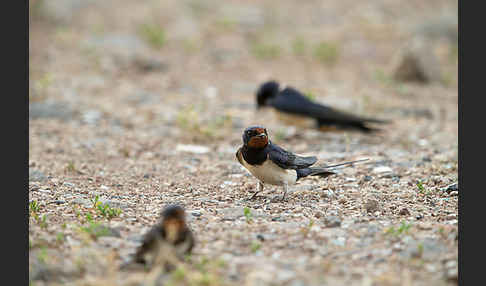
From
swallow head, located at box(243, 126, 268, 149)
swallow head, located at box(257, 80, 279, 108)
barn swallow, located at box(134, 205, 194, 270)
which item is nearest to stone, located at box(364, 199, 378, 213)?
swallow head, located at box(243, 126, 268, 149)

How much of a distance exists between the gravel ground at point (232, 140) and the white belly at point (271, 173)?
7.0 inches

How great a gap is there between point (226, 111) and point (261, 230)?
4.89m

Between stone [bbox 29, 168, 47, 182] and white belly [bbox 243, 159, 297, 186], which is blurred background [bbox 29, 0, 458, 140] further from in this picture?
white belly [bbox 243, 159, 297, 186]

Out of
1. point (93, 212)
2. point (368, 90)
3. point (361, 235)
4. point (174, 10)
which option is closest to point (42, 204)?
point (93, 212)

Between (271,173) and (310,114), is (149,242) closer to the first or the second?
(271,173)

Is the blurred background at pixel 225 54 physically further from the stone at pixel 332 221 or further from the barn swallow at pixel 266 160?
the stone at pixel 332 221

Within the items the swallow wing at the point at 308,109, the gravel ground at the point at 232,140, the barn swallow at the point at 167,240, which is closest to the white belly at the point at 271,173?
the gravel ground at the point at 232,140

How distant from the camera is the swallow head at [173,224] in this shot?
3095 mm

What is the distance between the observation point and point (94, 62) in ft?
33.4

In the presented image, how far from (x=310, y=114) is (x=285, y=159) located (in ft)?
9.69

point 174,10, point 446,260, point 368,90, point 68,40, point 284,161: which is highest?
point 174,10

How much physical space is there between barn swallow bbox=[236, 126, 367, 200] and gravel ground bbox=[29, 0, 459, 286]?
7.9 inches

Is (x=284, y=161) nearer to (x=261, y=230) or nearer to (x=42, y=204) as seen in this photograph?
(x=261, y=230)

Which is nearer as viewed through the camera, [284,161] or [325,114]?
[284,161]
